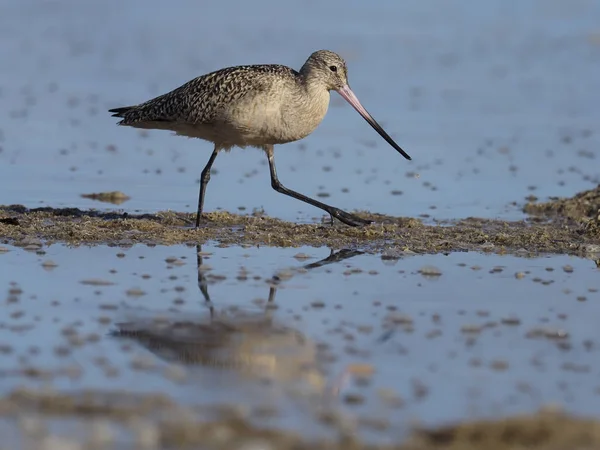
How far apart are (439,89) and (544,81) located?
1.62 m

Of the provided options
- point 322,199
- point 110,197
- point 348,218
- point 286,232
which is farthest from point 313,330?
point 110,197

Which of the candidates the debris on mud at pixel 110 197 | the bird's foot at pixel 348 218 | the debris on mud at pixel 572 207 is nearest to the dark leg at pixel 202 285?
the bird's foot at pixel 348 218

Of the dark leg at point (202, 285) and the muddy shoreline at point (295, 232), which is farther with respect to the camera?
the muddy shoreline at point (295, 232)

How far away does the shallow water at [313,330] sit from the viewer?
530 cm

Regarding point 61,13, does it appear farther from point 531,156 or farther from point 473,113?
point 531,156

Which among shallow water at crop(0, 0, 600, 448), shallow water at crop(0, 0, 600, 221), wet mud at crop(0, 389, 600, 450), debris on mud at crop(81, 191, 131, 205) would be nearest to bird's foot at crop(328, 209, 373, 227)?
shallow water at crop(0, 0, 600, 448)

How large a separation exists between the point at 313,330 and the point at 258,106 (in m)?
3.08

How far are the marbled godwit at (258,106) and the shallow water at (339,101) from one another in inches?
33.9

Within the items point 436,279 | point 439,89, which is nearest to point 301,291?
point 436,279

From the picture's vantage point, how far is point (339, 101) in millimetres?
14664

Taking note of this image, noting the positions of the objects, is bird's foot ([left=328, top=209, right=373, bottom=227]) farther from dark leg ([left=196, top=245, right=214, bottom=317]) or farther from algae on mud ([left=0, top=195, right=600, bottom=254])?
dark leg ([left=196, top=245, right=214, bottom=317])

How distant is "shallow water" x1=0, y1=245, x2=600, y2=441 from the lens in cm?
530

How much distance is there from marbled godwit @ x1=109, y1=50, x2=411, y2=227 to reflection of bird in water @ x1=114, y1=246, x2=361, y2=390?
261 centimetres

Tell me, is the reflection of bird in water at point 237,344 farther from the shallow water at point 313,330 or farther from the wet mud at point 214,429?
the wet mud at point 214,429
